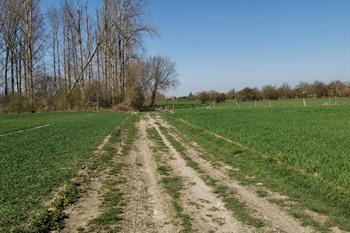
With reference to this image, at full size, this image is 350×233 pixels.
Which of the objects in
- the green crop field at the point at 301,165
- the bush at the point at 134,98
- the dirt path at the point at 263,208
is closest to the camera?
the dirt path at the point at 263,208

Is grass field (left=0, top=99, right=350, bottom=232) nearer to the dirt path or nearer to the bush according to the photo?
the dirt path

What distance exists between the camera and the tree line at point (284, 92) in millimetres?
90550

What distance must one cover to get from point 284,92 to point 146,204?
9908 centimetres

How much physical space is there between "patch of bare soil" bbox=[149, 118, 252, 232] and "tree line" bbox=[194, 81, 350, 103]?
85.1m

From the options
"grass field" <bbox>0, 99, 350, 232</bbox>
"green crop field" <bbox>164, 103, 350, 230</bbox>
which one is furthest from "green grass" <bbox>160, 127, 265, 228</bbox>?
"green crop field" <bbox>164, 103, 350, 230</bbox>

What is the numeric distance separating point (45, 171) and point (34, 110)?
161ft

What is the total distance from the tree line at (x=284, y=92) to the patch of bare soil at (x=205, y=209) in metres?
85.1

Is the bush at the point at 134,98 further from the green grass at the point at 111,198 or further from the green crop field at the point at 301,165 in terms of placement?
the green grass at the point at 111,198

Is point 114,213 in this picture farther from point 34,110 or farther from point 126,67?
point 126,67

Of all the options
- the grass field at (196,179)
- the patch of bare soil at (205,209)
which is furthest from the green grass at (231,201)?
the patch of bare soil at (205,209)

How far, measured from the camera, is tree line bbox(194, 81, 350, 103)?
297 ft

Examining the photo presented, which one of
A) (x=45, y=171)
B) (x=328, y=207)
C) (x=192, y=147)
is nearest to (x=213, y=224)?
(x=328, y=207)

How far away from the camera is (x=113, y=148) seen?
16438mm

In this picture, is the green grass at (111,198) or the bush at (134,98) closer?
the green grass at (111,198)
